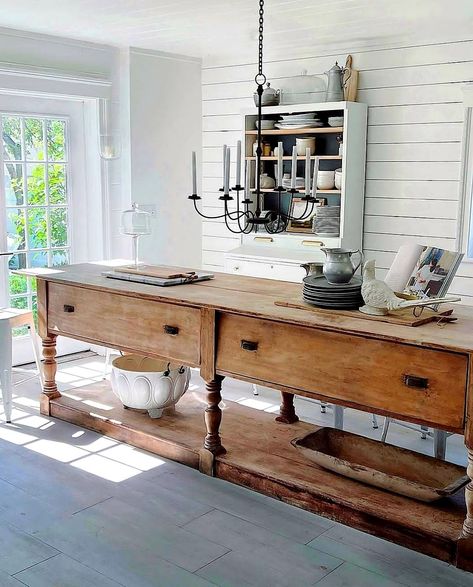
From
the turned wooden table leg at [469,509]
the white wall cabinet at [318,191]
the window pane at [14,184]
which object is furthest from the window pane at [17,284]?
the turned wooden table leg at [469,509]

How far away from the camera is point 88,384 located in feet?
15.8

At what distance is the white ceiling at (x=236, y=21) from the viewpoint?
4.07m

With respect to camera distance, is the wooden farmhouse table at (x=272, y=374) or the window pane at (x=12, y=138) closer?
the wooden farmhouse table at (x=272, y=374)

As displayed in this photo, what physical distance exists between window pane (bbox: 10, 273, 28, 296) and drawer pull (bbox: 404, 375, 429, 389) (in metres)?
3.41

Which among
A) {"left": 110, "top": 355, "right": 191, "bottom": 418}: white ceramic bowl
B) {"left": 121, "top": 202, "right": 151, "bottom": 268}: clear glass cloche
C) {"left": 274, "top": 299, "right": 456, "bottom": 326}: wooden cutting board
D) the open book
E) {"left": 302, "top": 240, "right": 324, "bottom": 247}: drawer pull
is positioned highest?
{"left": 121, "top": 202, "right": 151, "bottom": 268}: clear glass cloche

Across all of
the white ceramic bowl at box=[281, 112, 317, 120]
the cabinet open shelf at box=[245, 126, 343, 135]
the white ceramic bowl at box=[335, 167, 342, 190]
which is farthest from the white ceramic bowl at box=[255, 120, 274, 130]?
the white ceramic bowl at box=[335, 167, 342, 190]

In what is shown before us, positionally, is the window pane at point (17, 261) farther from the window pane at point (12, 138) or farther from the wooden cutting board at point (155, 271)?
the wooden cutting board at point (155, 271)

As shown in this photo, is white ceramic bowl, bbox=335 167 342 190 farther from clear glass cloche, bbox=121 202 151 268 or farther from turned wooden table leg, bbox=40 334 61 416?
turned wooden table leg, bbox=40 334 61 416

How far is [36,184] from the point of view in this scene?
5.27 m

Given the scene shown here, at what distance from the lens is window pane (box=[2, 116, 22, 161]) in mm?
5039

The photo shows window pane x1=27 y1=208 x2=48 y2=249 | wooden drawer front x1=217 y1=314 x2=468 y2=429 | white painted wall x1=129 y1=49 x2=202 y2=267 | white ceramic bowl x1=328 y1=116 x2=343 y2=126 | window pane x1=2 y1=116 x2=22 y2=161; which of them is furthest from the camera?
white painted wall x1=129 y1=49 x2=202 y2=267

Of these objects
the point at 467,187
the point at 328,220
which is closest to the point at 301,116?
the point at 328,220

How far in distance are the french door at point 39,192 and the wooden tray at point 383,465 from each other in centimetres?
252

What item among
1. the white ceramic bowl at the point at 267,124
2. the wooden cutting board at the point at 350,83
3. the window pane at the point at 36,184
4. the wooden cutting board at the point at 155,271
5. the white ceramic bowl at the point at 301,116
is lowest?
the wooden cutting board at the point at 155,271
